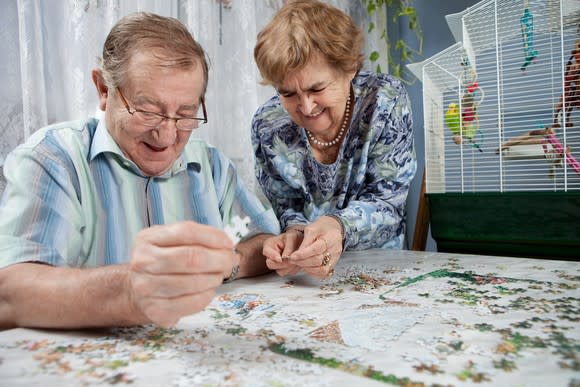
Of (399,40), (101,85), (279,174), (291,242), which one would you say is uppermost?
(399,40)

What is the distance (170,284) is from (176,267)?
0.03m

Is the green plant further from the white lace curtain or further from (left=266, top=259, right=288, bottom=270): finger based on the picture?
(left=266, top=259, right=288, bottom=270): finger

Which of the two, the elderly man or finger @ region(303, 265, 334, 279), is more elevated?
the elderly man

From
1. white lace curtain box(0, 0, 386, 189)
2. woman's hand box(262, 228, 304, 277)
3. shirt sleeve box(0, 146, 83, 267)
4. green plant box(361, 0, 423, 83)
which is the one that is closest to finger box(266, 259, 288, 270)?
woman's hand box(262, 228, 304, 277)

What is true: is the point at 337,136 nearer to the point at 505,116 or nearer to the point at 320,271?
the point at 320,271

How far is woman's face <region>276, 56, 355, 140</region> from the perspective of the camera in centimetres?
153

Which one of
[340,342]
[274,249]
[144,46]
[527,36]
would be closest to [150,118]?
[144,46]

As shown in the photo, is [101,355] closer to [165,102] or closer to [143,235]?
[143,235]

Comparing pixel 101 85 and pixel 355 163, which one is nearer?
pixel 101 85

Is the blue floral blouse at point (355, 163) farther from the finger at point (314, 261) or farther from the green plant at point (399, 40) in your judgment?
the green plant at point (399, 40)

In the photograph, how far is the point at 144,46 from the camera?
110 centimetres

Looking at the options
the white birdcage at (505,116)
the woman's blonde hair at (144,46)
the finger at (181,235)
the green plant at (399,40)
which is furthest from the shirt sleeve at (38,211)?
the green plant at (399,40)

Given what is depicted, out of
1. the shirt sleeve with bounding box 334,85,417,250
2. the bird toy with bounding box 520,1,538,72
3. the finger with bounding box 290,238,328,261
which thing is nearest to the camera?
the finger with bounding box 290,238,328,261

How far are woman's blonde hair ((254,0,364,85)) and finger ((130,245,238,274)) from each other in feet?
3.20
